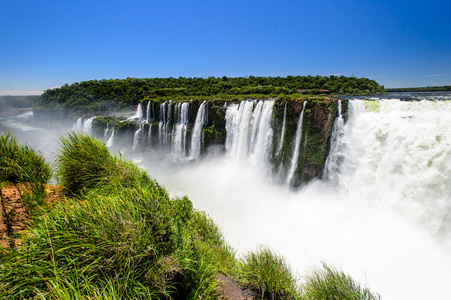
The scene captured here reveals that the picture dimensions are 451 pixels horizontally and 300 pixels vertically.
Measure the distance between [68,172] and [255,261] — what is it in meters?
5.22

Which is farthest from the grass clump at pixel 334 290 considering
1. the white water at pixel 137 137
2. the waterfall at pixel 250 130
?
the white water at pixel 137 137

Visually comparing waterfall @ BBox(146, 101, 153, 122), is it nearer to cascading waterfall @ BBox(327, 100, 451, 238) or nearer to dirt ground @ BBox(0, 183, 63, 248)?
cascading waterfall @ BBox(327, 100, 451, 238)

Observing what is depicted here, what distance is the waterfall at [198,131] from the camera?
73.6 feet

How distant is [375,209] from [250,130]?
10873 millimetres

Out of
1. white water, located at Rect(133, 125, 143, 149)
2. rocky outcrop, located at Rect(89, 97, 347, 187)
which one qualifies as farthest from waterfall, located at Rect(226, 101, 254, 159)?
white water, located at Rect(133, 125, 143, 149)

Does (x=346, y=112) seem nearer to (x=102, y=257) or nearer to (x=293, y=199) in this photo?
(x=293, y=199)

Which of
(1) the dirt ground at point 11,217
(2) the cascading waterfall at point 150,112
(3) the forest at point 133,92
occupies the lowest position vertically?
(1) the dirt ground at point 11,217

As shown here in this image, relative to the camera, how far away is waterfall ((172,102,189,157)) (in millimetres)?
24125

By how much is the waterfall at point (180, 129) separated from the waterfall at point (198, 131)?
1.49 meters

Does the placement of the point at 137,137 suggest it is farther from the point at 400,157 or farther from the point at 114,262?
the point at 400,157

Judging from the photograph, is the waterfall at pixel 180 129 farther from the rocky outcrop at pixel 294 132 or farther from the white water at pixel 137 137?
the white water at pixel 137 137

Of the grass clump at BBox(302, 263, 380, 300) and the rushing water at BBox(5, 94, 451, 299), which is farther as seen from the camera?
the rushing water at BBox(5, 94, 451, 299)

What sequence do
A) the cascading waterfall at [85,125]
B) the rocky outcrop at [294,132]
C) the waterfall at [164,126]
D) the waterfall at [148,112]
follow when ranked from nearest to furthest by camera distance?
1. the rocky outcrop at [294,132]
2. the waterfall at [164,126]
3. the waterfall at [148,112]
4. the cascading waterfall at [85,125]

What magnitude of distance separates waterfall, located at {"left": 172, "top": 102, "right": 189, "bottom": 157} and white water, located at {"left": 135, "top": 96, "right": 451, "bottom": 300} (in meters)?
9.70
